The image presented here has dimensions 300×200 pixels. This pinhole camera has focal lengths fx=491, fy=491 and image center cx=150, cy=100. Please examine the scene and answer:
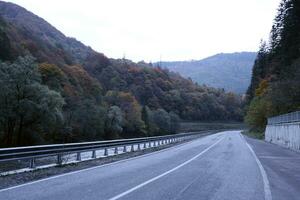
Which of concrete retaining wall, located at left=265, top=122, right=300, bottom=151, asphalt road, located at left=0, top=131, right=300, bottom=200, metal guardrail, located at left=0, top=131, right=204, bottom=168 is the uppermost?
concrete retaining wall, located at left=265, top=122, right=300, bottom=151

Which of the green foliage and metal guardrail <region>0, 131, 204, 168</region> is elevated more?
Answer: the green foliage

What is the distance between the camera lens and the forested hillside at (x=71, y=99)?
2318 inches

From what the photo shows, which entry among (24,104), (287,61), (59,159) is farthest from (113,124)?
(59,159)

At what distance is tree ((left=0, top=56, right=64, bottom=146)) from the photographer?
57.5 meters

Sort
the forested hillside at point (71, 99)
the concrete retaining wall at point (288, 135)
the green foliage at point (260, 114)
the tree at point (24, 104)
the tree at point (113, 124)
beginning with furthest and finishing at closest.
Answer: the tree at point (113, 124) < the green foliage at point (260, 114) < the forested hillside at point (71, 99) < the tree at point (24, 104) < the concrete retaining wall at point (288, 135)

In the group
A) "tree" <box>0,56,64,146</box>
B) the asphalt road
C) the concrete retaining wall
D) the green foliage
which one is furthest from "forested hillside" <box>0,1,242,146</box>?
the asphalt road

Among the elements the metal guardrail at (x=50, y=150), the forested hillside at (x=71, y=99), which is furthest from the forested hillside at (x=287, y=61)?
the metal guardrail at (x=50, y=150)

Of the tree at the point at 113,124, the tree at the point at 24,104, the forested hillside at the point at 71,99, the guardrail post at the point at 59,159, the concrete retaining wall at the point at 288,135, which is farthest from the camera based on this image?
the tree at the point at 113,124

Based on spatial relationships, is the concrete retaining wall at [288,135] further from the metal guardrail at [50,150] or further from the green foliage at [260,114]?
the green foliage at [260,114]

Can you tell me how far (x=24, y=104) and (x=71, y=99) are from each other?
36.7 meters

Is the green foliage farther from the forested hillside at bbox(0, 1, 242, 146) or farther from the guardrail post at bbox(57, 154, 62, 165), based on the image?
the guardrail post at bbox(57, 154, 62, 165)

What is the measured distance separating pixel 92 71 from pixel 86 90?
4965 centimetres

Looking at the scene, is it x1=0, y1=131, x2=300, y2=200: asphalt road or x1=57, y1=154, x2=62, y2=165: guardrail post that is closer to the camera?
x1=0, y1=131, x2=300, y2=200: asphalt road

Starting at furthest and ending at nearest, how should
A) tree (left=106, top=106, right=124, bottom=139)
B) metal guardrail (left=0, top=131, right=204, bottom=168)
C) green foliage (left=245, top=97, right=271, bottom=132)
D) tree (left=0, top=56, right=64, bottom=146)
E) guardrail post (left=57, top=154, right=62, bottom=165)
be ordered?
1. tree (left=106, top=106, right=124, bottom=139)
2. green foliage (left=245, top=97, right=271, bottom=132)
3. tree (left=0, top=56, right=64, bottom=146)
4. guardrail post (left=57, top=154, right=62, bottom=165)
5. metal guardrail (left=0, top=131, right=204, bottom=168)
